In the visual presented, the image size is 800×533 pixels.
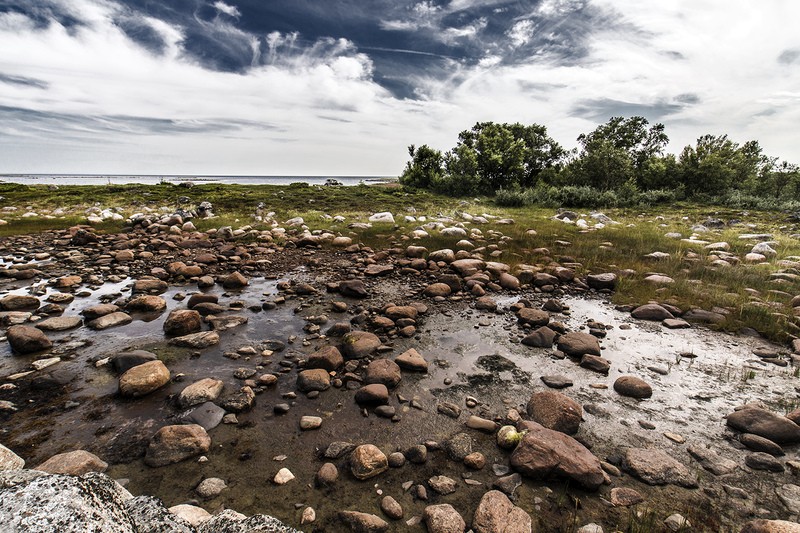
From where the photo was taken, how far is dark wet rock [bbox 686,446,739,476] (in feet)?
11.5

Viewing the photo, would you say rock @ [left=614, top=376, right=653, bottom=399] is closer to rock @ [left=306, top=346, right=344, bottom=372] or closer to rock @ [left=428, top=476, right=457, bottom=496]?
rock @ [left=428, top=476, right=457, bottom=496]

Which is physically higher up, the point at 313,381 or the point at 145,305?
the point at 145,305

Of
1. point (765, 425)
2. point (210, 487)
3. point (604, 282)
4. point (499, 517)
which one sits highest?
point (604, 282)

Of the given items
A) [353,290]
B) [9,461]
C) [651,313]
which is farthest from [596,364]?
[9,461]

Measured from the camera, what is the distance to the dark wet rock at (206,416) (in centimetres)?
404

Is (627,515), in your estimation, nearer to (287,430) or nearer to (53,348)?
(287,430)

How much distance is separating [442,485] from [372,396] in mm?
1500

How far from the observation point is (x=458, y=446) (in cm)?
381

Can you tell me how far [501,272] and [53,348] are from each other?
10.1 meters

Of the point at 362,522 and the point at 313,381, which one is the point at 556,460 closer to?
the point at 362,522

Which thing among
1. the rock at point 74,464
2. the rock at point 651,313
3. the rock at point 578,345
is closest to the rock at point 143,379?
the rock at point 74,464

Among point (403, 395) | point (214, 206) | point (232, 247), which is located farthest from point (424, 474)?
point (214, 206)

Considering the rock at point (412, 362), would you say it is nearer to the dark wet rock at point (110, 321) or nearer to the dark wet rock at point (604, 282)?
the dark wet rock at point (110, 321)

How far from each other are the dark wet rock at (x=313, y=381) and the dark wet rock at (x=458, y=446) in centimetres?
189
